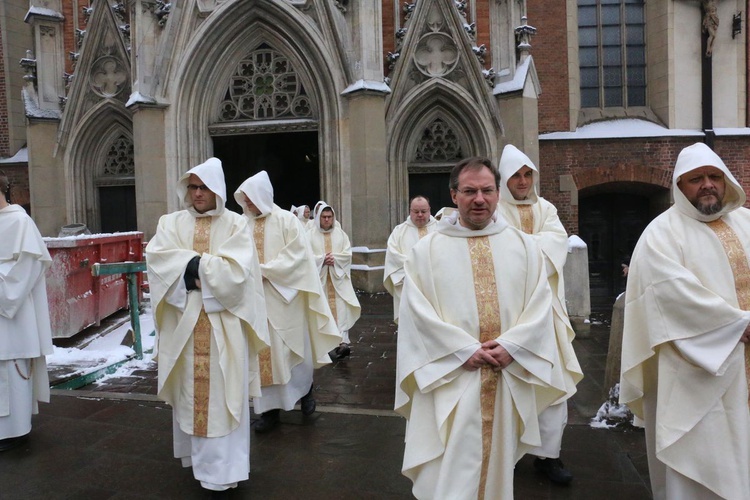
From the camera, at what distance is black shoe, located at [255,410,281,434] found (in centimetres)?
467

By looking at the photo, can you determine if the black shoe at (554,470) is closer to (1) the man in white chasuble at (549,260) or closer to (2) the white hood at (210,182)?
(1) the man in white chasuble at (549,260)

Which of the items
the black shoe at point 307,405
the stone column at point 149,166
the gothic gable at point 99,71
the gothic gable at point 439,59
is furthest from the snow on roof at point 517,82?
the black shoe at point 307,405

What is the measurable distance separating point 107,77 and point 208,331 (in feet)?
39.0

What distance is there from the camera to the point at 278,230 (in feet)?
16.7

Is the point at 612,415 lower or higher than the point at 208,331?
lower

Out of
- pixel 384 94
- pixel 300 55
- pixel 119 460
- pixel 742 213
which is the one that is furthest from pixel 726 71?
pixel 119 460

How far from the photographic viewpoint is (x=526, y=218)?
416cm

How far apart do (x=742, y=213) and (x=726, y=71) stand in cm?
1306

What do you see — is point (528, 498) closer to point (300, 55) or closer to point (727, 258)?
point (727, 258)

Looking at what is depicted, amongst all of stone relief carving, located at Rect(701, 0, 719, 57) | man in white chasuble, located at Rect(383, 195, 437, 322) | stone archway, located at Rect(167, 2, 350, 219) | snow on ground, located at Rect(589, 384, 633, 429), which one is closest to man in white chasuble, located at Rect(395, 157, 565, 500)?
snow on ground, located at Rect(589, 384, 633, 429)

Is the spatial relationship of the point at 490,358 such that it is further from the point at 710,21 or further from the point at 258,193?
the point at 710,21

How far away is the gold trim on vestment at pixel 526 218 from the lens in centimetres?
414

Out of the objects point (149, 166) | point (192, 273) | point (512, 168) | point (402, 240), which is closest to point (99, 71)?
point (149, 166)

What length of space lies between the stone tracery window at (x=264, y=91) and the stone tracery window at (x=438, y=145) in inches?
105
